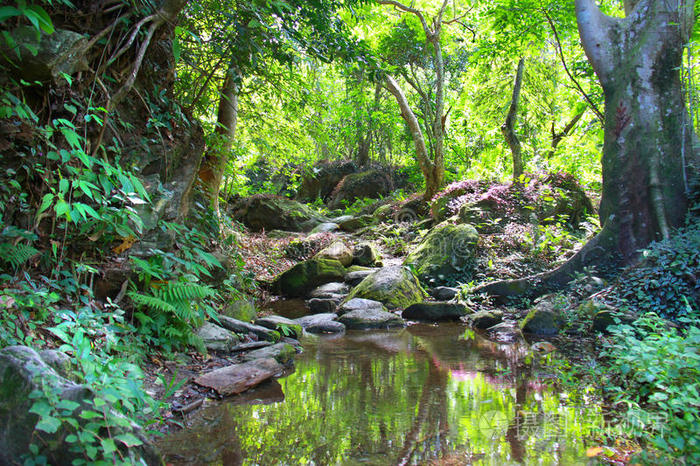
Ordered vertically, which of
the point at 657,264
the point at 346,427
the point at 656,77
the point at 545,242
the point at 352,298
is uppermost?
the point at 656,77

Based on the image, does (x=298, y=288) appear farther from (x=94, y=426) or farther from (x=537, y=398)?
(x=94, y=426)

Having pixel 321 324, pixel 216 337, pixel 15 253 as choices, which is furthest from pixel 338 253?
pixel 15 253

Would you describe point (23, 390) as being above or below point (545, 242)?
below

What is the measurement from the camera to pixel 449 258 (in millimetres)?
9164

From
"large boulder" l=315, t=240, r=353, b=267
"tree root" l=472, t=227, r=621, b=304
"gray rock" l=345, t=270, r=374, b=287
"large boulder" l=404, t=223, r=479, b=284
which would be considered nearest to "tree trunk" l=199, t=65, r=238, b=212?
"gray rock" l=345, t=270, r=374, b=287

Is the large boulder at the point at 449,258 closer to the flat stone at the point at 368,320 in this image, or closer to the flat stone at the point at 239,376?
the flat stone at the point at 368,320

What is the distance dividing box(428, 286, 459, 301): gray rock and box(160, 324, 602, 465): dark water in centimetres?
344

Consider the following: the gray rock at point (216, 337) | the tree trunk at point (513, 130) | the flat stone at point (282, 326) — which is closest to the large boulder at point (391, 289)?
the flat stone at point (282, 326)

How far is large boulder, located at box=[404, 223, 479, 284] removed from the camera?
9.02 metres

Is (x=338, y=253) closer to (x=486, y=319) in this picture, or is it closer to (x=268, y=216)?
(x=486, y=319)

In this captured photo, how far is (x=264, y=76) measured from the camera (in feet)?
20.8

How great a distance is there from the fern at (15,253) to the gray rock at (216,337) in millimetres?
1992

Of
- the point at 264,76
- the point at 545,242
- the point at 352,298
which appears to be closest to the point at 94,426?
the point at 264,76

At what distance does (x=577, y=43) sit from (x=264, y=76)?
8.89 m
